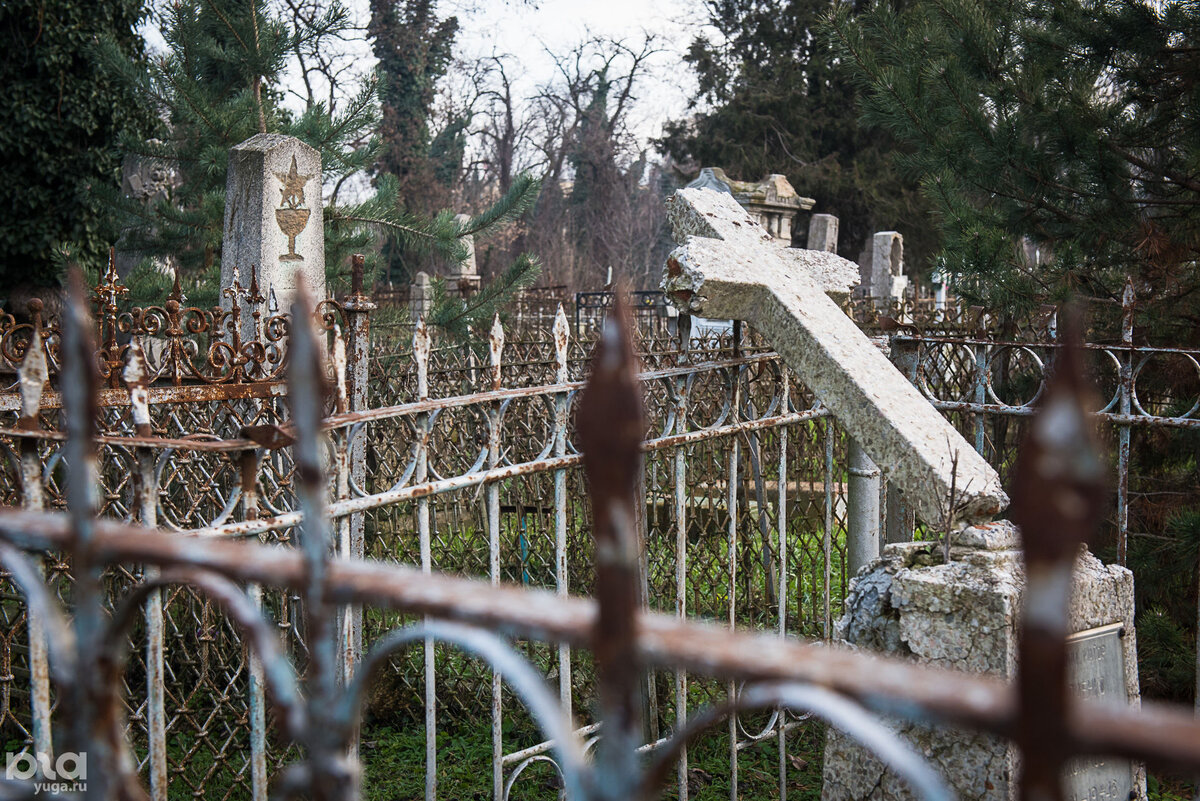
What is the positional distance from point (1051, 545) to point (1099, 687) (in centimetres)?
269

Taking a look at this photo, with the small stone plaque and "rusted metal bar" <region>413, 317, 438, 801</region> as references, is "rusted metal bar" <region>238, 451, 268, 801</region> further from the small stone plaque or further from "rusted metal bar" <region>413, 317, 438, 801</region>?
the small stone plaque

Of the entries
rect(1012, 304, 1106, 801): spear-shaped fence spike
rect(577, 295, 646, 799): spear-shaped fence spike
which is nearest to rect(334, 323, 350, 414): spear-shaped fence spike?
rect(577, 295, 646, 799): spear-shaped fence spike

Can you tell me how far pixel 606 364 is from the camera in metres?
0.76

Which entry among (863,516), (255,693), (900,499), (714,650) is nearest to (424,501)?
(255,693)

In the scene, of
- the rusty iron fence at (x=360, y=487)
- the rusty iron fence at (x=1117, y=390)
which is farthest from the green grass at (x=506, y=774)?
the rusty iron fence at (x=1117, y=390)

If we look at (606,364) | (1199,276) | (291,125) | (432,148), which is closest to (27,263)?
(291,125)

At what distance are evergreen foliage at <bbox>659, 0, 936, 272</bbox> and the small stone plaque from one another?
2049 cm

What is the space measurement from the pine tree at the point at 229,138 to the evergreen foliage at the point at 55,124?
3.55m

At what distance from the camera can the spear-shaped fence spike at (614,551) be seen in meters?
0.74

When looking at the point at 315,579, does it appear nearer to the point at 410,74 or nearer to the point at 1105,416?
the point at 1105,416

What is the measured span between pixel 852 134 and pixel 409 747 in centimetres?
2210

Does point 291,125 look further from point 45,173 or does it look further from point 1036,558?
point 1036,558

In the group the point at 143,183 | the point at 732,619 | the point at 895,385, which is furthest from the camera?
the point at 143,183

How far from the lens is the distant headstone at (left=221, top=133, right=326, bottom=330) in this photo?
6.31 metres
